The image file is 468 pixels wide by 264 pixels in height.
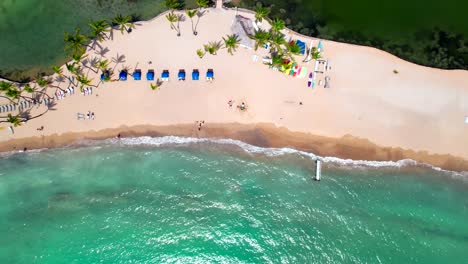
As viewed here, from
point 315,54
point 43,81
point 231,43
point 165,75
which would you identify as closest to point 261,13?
point 231,43

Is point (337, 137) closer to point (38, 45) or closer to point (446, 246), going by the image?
point (446, 246)

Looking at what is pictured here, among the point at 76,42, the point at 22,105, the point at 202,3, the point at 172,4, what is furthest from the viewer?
the point at 22,105

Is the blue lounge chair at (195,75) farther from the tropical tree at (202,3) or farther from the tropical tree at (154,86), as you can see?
the tropical tree at (202,3)

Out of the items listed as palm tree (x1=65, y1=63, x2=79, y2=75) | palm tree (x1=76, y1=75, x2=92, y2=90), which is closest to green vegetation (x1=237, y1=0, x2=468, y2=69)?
palm tree (x1=76, y1=75, x2=92, y2=90)

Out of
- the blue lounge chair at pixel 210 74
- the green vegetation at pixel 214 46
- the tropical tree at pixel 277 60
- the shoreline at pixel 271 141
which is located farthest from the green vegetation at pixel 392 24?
the shoreline at pixel 271 141

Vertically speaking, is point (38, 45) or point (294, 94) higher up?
point (38, 45)

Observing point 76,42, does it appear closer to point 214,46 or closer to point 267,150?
point 214,46

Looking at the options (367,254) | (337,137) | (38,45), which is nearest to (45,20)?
(38,45)
